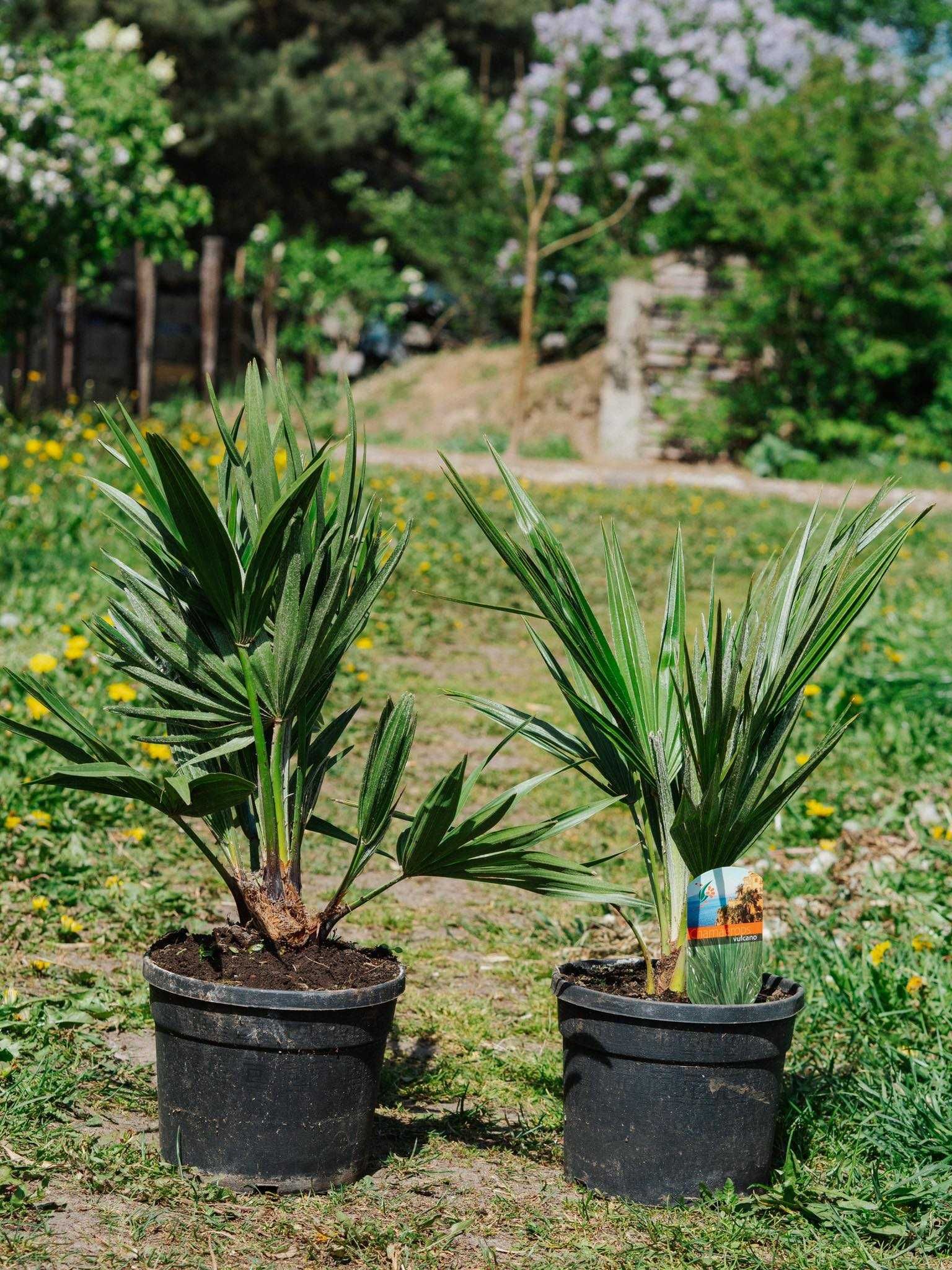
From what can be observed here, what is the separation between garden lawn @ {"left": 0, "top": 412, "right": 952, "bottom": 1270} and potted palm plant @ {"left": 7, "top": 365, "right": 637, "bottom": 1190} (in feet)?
0.50

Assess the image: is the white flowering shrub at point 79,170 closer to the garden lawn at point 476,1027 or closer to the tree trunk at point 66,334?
the tree trunk at point 66,334

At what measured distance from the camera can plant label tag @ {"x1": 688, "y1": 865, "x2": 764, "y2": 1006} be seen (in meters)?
2.11

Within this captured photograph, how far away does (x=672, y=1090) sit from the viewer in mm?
2076

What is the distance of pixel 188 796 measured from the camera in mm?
1845

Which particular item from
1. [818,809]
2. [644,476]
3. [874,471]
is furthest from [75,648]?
[874,471]

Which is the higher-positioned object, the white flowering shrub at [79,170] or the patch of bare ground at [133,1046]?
the white flowering shrub at [79,170]

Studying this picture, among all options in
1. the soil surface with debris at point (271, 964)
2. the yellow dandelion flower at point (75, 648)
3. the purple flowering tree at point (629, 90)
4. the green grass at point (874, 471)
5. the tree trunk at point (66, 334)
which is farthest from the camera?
the purple flowering tree at point (629, 90)

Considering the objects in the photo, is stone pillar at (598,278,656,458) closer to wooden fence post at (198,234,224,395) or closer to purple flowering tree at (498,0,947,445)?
purple flowering tree at (498,0,947,445)

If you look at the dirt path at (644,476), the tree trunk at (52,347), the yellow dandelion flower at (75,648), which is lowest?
the yellow dandelion flower at (75,648)

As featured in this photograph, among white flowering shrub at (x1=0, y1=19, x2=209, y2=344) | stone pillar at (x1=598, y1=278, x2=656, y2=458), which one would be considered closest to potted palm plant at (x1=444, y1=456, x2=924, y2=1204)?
white flowering shrub at (x1=0, y1=19, x2=209, y2=344)

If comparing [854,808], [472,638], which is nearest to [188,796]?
[854,808]

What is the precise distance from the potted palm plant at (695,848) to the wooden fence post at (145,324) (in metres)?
10.2

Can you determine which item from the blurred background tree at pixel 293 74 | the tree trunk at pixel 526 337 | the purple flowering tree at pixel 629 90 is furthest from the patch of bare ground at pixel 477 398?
the blurred background tree at pixel 293 74

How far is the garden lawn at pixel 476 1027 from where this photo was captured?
2.00 metres
